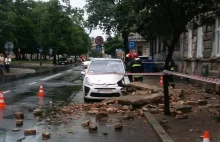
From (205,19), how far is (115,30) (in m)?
21.7

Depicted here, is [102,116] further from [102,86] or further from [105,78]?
[105,78]

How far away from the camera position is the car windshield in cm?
1448

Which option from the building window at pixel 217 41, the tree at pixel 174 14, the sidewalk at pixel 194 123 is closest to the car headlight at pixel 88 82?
the sidewalk at pixel 194 123

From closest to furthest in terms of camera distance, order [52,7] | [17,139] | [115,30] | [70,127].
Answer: [17,139]
[70,127]
[115,30]
[52,7]

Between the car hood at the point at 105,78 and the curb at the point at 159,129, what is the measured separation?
3513 millimetres

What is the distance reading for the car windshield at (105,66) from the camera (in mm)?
14475

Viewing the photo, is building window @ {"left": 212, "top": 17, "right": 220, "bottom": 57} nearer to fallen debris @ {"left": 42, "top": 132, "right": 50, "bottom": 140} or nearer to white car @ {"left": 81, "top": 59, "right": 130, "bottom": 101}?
white car @ {"left": 81, "top": 59, "right": 130, "bottom": 101}

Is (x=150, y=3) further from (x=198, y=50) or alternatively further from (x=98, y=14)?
(x=98, y=14)

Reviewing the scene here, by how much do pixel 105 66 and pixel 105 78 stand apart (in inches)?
59.3

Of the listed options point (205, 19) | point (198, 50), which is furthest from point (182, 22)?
point (198, 50)

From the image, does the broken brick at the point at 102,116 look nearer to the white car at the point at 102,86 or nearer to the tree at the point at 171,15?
the tree at the point at 171,15

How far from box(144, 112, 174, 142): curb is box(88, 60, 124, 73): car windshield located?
4.88 metres

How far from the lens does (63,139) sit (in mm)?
7516

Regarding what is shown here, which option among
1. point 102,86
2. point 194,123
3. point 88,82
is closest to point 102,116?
point 194,123
